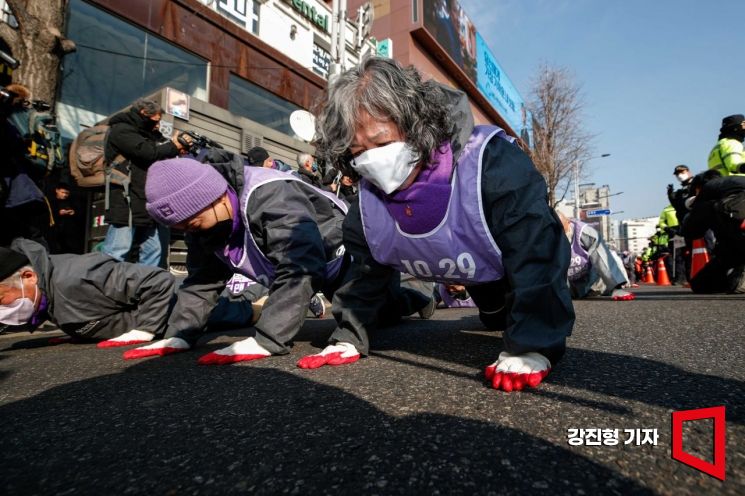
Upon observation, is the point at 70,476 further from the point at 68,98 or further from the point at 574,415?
the point at 68,98

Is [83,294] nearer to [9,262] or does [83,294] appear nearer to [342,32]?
[9,262]

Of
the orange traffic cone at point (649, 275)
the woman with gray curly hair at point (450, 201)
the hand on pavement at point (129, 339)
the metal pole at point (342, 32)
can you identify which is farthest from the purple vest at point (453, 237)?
the orange traffic cone at point (649, 275)

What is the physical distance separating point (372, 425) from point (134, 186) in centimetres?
328

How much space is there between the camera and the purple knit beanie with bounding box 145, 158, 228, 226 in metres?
1.74

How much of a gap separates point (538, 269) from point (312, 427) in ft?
2.51

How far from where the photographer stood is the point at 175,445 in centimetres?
80

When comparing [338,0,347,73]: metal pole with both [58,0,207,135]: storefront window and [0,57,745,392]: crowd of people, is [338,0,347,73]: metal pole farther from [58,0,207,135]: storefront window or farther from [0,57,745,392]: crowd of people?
[0,57,745,392]: crowd of people

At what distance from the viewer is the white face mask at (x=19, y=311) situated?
2.12 m

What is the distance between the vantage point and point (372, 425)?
0.85 metres

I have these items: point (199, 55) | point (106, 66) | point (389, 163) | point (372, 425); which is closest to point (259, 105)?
point (199, 55)

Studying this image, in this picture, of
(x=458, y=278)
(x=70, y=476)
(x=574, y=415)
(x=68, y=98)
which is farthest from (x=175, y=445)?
(x=68, y=98)

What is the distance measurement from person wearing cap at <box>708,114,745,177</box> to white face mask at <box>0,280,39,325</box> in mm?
5603

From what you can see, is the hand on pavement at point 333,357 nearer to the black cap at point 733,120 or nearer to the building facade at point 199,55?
the black cap at point 733,120

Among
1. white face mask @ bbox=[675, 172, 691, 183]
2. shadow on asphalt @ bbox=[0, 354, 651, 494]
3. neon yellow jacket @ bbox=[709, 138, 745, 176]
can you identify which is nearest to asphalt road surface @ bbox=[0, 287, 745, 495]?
shadow on asphalt @ bbox=[0, 354, 651, 494]
